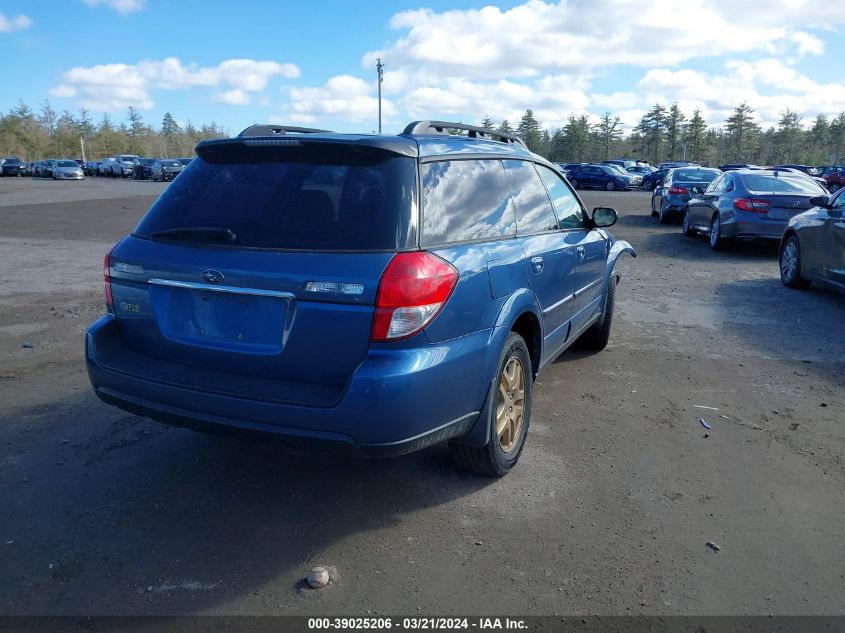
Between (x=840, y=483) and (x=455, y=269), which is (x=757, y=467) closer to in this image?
(x=840, y=483)

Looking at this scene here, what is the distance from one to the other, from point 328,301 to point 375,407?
0.49 m

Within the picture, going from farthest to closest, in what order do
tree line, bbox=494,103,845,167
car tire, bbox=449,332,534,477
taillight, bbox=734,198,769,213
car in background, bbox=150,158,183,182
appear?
tree line, bbox=494,103,845,167 → car in background, bbox=150,158,183,182 → taillight, bbox=734,198,769,213 → car tire, bbox=449,332,534,477

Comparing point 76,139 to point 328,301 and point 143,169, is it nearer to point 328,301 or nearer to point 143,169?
point 143,169

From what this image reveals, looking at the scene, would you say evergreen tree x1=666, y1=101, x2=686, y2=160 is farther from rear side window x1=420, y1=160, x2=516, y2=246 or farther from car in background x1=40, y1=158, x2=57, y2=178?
rear side window x1=420, y1=160, x2=516, y2=246

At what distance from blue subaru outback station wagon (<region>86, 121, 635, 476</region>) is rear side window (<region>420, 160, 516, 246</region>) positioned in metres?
0.01

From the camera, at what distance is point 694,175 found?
1878cm

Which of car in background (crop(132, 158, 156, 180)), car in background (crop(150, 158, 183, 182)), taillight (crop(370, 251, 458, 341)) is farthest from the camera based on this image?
car in background (crop(132, 158, 156, 180))

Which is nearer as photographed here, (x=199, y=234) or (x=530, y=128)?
(x=199, y=234)

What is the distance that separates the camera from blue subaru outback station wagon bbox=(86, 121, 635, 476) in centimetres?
292

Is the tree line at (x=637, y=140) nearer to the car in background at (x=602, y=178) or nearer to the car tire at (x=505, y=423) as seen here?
the car in background at (x=602, y=178)

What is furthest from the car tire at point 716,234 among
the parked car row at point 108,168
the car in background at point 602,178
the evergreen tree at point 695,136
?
the evergreen tree at point 695,136

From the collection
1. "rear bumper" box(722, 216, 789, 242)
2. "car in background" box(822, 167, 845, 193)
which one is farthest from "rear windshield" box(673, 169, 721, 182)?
"car in background" box(822, 167, 845, 193)

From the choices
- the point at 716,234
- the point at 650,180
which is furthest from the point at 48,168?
the point at 716,234

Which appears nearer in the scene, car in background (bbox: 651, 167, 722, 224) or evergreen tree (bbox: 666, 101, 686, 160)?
car in background (bbox: 651, 167, 722, 224)
